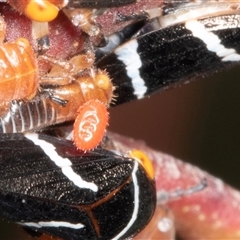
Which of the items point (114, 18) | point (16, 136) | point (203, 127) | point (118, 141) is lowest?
point (203, 127)

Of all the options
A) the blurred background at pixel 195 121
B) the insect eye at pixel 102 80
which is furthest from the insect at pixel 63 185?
the blurred background at pixel 195 121

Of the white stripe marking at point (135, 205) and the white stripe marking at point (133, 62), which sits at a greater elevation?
the white stripe marking at point (133, 62)

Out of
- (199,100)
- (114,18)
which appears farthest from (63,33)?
(199,100)

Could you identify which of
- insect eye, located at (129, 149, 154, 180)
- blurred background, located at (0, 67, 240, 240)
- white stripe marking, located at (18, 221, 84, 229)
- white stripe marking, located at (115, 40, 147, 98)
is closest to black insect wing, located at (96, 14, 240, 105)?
white stripe marking, located at (115, 40, 147, 98)

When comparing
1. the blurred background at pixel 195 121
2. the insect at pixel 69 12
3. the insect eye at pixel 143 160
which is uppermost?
the insect at pixel 69 12

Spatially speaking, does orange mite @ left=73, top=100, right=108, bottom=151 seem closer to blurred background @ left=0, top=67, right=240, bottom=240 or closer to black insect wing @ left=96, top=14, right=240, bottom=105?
black insect wing @ left=96, top=14, right=240, bottom=105

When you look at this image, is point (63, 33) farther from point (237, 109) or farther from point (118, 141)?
point (237, 109)

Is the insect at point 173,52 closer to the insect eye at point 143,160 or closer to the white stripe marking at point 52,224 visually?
the insect eye at point 143,160
